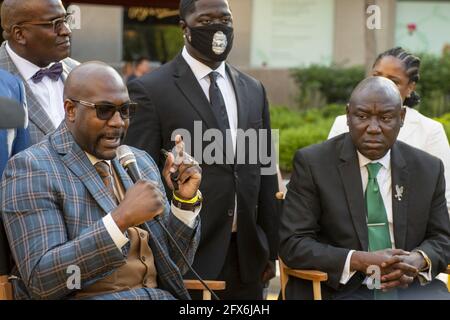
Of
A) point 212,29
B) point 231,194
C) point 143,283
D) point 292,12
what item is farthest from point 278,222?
point 292,12

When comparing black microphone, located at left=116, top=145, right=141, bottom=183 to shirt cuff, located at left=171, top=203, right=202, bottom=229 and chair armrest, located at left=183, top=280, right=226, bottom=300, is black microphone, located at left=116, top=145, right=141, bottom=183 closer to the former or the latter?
shirt cuff, located at left=171, top=203, right=202, bottom=229

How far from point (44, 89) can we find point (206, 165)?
1032 mm

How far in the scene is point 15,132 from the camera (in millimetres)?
4984

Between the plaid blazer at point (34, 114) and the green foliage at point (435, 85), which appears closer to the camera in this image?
the plaid blazer at point (34, 114)

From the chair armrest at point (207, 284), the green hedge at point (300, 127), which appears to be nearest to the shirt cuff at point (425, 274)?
the chair armrest at point (207, 284)

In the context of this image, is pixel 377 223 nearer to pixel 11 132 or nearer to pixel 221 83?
pixel 221 83

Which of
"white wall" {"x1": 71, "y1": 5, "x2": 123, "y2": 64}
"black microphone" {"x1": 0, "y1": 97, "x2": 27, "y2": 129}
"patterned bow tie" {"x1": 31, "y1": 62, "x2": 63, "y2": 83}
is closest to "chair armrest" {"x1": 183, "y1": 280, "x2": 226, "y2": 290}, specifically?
"patterned bow tie" {"x1": 31, "y1": 62, "x2": 63, "y2": 83}

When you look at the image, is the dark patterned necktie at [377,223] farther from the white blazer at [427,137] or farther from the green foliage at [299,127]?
the green foliage at [299,127]

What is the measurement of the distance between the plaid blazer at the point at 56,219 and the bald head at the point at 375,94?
1.64 m

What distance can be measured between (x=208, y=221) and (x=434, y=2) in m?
13.4

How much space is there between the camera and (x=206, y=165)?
5785 mm

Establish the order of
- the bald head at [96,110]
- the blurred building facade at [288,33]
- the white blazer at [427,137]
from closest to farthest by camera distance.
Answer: the bald head at [96,110] < the white blazer at [427,137] < the blurred building facade at [288,33]

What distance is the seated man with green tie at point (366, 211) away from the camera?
17.6 feet
